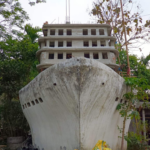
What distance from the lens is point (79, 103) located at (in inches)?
223

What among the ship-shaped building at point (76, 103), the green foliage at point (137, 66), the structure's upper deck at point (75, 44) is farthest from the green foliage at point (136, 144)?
the green foliage at point (137, 66)

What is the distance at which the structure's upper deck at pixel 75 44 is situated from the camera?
10.7 metres

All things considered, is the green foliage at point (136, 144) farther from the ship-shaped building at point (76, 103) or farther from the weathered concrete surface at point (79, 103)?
the weathered concrete surface at point (79, 103)

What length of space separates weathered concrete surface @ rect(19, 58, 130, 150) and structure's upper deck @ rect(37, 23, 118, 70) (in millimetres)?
4087

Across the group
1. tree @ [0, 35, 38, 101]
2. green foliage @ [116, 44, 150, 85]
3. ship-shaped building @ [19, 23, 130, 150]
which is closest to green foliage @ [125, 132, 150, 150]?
ship-shaped building @ [19, 23, 130, 150]

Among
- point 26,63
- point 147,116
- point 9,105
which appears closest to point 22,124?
point 9,105

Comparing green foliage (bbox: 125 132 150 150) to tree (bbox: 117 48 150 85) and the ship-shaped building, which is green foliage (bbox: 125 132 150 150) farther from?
tree (bbox: 117 48 150 85)

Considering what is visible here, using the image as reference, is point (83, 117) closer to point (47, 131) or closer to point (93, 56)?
point (47, 131)

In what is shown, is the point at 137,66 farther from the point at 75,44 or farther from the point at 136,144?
the point at 136,144

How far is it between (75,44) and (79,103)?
6365 millimetres

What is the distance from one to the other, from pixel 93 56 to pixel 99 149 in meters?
7.23

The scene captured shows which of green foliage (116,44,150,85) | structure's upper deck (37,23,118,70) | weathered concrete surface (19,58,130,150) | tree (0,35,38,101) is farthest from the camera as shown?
green foliage (116,44,150,85)

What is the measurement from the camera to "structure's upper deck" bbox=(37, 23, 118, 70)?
10.7m

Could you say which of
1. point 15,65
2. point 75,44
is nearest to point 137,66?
point 75,44
